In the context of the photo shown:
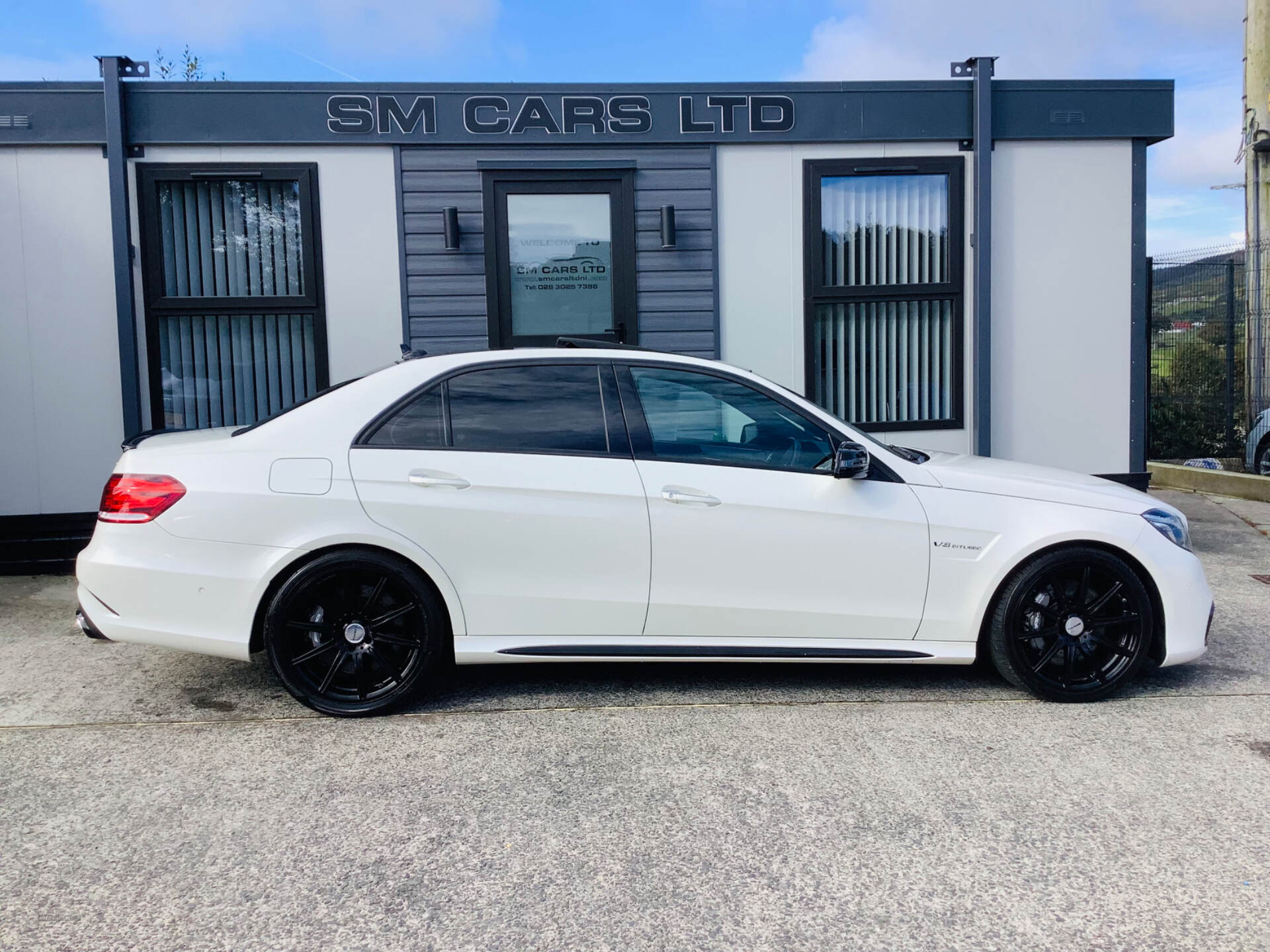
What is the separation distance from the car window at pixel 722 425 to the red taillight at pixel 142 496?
6.39 ft

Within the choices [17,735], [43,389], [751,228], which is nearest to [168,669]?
[17,735]

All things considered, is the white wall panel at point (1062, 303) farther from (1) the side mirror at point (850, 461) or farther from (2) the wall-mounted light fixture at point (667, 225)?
(1) the side mirror at point (850, 461)

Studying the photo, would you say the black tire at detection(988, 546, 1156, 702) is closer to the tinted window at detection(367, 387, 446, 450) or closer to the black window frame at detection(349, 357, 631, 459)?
the black window frame at detection(349, 357, 631, 459)

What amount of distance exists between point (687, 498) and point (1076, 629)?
5.72 ft

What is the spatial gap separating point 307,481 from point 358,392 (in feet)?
1.48

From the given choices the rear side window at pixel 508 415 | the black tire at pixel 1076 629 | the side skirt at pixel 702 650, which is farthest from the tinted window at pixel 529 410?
the black tire at pixel 1076 629

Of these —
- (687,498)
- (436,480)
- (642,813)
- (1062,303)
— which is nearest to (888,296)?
(1062,303)

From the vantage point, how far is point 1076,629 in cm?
455

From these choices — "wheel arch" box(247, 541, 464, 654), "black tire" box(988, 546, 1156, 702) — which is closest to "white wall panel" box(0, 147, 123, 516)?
"wheel arch" box(247, 541, 464, 654)

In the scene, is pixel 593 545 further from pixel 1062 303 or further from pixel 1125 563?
pixel 1062 303

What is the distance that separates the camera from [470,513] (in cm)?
435

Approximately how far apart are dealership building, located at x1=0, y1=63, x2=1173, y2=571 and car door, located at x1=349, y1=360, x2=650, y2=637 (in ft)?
11.2

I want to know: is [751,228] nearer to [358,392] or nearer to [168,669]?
[358,392]

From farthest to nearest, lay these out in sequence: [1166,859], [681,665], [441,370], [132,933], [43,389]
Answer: [43,389]
[681,665]
[441,370]
[1166,859]
[132,933]
